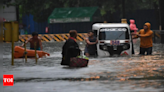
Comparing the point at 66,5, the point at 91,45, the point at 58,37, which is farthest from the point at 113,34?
the point at 66,5

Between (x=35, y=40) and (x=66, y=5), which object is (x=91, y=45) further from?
(x=66, y=5)

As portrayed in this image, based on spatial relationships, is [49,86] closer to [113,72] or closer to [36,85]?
[36,85]

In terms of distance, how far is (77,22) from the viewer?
178ft

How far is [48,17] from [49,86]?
42.2 meters

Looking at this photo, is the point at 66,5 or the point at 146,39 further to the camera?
the point at 66,5

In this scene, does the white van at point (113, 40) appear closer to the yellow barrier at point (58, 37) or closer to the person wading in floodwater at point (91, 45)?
the person wading in floodwater at point (91, 45)

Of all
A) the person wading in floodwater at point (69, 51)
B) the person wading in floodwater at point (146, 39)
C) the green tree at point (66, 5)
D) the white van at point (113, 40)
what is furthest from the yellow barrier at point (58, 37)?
the person wading in floodwater at point (69, 51)

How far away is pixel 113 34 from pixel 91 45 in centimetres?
118

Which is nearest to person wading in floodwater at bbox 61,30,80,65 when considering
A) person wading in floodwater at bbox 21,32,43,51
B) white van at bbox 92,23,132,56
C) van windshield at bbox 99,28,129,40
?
person wading in floodwater at bbox 21,32,43,51

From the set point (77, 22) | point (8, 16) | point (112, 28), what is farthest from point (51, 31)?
point (8, 16)

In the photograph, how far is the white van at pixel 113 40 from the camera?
65.6 feet

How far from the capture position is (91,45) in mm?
20156

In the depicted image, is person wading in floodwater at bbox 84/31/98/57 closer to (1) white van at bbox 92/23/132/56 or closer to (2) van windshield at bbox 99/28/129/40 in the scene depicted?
(1) white van at bbox 92/23/132/56

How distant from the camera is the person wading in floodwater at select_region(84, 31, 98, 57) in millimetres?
19922
